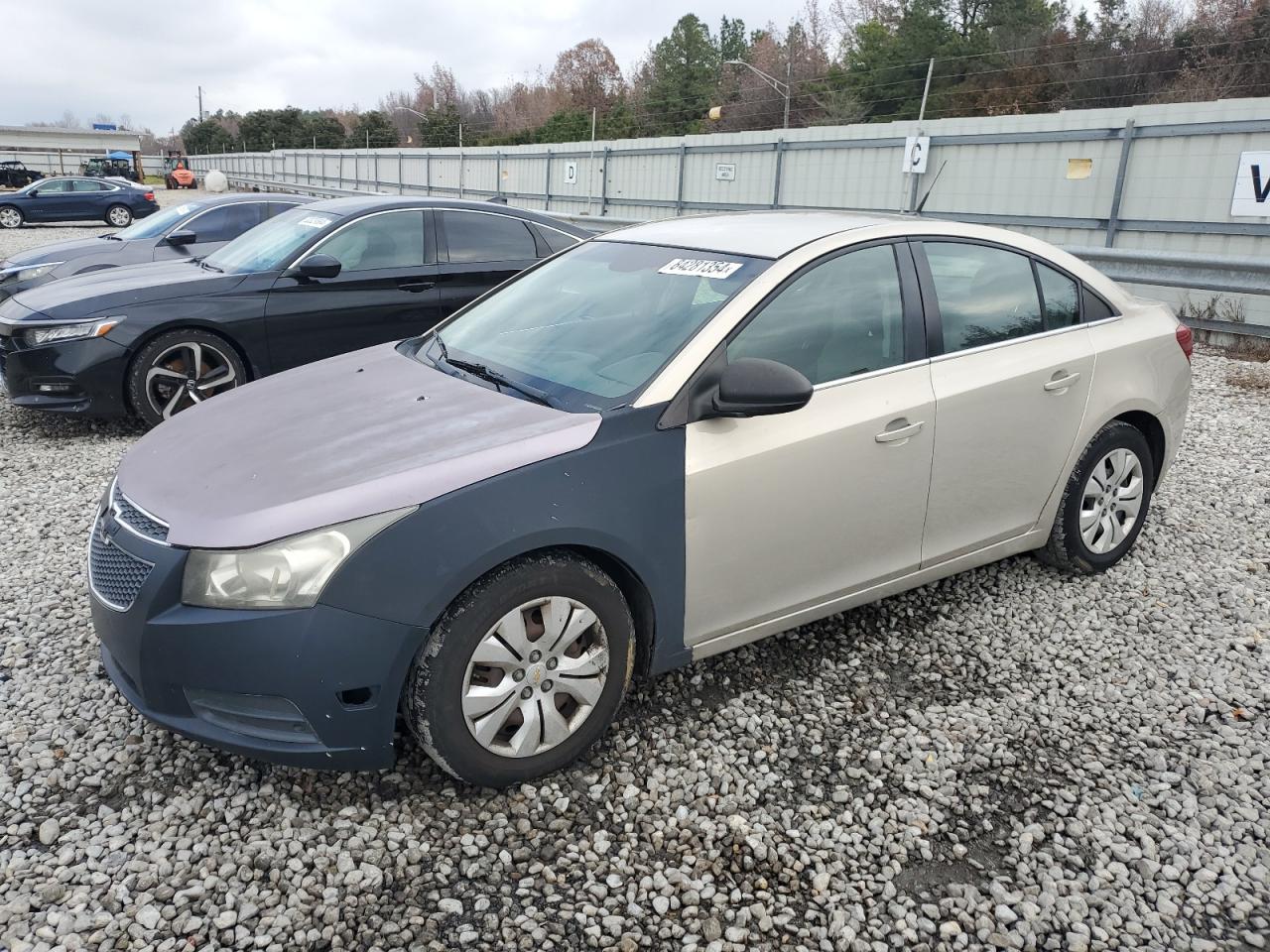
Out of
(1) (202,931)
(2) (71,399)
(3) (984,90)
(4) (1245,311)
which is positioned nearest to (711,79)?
(3) (984,90)

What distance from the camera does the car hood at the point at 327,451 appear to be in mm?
2545

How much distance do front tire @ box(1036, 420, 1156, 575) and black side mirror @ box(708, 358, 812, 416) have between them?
190 cm

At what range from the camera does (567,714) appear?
9.53 feet

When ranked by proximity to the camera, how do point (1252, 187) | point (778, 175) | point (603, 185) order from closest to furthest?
point (1252, 187)
point (778, 175)
point (603, 185)

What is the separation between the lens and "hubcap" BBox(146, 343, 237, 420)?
6.43 metres

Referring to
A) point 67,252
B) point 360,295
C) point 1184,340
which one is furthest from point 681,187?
point 1184,340

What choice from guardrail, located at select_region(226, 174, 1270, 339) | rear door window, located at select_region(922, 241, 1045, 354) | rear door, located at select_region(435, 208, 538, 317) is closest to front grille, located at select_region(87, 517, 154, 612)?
rear door window, located at select_region(922, 241, 1045, 354)

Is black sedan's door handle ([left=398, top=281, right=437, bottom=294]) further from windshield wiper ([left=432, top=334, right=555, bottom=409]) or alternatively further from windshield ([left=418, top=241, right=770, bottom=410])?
windshield wiper ([left=432, top=334, right=555, bottom=409])

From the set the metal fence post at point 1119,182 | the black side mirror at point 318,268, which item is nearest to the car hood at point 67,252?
the black side mirror at point 318,268

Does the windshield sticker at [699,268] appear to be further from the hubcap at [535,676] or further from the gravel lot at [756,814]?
the gravel lot at [756,814]

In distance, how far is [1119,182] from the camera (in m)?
12.1

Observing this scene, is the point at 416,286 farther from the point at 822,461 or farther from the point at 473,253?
the point at 822,461

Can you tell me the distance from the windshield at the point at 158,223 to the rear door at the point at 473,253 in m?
5.33

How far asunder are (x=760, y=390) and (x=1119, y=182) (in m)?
11.5
